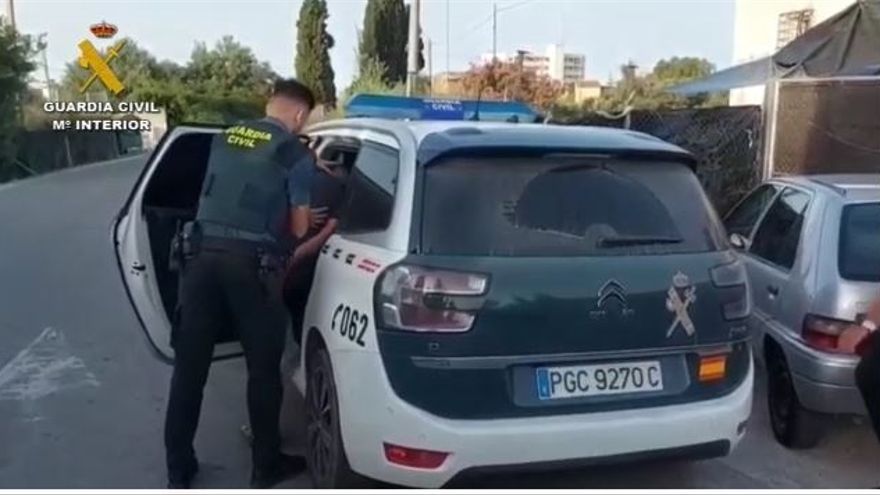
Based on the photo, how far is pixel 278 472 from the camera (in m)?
3.65

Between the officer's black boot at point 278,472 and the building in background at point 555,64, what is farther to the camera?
the building in background at point 555,64

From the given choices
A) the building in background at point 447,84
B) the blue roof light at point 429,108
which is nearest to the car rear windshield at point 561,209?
the blue roof light at point 429,108

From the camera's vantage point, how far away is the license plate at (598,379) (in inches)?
112

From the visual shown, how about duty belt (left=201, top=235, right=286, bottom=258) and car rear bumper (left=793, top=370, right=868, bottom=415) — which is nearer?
duty belt (left=201, top=235, right=286, bottom=258)

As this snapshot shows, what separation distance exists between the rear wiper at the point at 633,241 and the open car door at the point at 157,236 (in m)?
1.96

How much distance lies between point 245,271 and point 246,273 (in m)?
0.01

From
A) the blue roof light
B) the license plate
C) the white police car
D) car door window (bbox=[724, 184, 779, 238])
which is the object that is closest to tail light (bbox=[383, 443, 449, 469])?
the white police car

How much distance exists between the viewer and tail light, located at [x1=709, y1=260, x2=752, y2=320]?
3092 mm

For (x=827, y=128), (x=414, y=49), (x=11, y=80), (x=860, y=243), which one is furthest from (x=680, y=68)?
(x=860, y=243)

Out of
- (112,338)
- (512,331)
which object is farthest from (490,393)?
(112,338)

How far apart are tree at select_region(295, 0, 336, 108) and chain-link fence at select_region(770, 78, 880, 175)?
22.6 m

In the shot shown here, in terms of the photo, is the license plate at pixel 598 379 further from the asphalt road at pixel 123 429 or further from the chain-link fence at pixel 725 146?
the chain-link fence at pixel 725 146

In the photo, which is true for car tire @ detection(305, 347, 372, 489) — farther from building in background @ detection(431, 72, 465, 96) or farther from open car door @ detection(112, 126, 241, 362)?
building in background @ detection(431, 72, 465, 96)

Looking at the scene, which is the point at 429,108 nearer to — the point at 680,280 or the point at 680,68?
the point at 680,280
